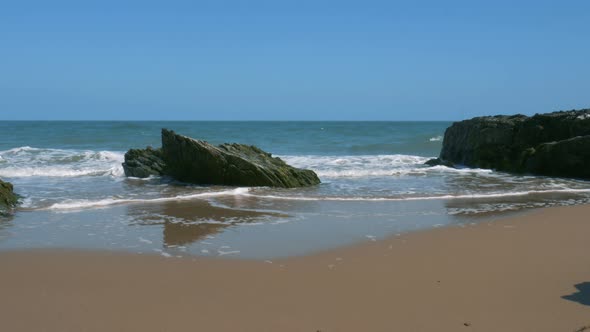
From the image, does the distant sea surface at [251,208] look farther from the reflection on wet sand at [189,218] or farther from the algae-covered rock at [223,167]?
the algae-covered rock at [223,167]

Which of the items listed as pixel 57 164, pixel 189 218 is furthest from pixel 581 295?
pixel 57 164

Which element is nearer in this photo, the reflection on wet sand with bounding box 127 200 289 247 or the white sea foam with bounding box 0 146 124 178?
the reflection on wet sand with bounding box 127 200 289 247

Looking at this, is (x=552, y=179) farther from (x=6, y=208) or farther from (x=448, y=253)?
(x=6, y=208)

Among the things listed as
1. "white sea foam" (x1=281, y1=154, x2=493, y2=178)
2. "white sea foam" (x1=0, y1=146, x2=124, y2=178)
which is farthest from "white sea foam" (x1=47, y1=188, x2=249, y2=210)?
"white sea foam" (x1=0, y1=146, x2=124, y2=178)

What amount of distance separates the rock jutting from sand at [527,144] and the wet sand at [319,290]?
10.6 meters

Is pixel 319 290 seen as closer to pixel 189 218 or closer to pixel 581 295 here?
pixel 581 295

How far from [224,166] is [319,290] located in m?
9.54

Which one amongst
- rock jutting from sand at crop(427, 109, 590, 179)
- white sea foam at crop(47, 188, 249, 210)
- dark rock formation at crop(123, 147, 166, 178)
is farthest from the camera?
rock jutting from sand at crop(427, 109, 590, 179)

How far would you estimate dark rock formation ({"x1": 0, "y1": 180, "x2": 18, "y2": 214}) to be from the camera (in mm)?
10227

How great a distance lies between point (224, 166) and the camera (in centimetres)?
1465

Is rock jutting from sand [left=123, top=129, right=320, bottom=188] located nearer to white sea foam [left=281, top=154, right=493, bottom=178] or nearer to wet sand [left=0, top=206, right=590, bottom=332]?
white sea foam [left=281, top=154, right=493, bottom=178]

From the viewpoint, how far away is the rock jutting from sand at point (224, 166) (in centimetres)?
1462

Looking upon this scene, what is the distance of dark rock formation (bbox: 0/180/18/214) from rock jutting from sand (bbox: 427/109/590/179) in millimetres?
14964

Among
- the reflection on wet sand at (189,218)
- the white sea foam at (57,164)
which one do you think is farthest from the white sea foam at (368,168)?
the reflection on wet sand at (189,218)
